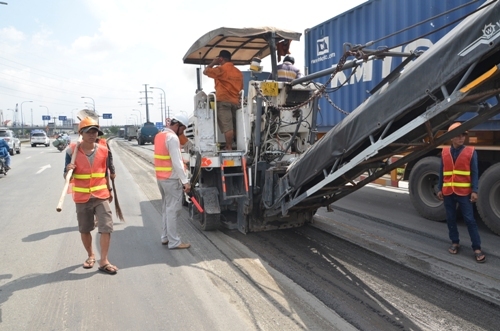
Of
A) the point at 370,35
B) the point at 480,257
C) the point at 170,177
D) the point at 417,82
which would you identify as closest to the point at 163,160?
the point at 170,177

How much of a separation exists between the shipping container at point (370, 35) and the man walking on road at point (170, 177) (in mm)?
2354

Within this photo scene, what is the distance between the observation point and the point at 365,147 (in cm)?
395

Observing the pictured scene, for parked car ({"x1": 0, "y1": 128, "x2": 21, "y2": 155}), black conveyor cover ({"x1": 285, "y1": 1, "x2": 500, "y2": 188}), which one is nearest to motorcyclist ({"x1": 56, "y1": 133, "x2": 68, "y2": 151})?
parked car ({"x1": 0, "y1": 128, "x2": 21, "y2": 155})

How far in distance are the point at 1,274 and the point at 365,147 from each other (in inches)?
159

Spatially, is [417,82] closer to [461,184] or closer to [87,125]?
[461,184]

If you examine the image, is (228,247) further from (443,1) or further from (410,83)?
(443,1)

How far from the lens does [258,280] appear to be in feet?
13.5

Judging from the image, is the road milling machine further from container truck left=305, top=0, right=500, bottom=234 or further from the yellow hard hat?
the yellow hard hat

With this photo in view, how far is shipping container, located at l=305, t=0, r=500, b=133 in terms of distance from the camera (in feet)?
21.0

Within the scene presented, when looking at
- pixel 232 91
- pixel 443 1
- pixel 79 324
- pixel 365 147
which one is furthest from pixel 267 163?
pixel 443 1

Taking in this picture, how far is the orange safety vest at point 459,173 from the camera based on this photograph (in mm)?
4738

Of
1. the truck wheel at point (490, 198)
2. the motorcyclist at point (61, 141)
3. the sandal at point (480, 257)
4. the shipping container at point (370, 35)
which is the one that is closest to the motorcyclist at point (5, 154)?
the motorcyclist at point (61, 141)

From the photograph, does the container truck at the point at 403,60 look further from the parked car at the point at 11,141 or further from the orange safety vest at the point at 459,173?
the parked car at the point at 11,141

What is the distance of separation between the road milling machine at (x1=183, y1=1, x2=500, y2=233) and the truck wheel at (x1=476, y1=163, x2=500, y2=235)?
1.00 m
